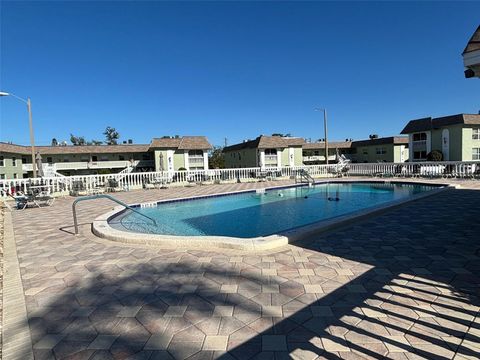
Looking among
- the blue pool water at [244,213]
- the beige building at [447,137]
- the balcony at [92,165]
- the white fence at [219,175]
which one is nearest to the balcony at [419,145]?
the beige building at [447,137]

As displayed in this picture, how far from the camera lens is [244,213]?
31.1ft

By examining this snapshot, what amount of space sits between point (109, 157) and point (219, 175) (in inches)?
1251

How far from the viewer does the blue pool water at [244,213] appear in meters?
7.32

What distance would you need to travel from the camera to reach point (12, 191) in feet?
40.0

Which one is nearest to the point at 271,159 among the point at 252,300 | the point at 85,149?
the point at 85,149

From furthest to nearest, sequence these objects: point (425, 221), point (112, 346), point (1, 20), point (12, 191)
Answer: point (12, 191)
point (1, 20)
point (425, 221)
point (112, 346)

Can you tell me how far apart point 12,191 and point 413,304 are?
15770 millimetres

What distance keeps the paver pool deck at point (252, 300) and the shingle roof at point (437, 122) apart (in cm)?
3162

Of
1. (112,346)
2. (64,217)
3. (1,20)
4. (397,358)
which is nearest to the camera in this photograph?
(397,358)

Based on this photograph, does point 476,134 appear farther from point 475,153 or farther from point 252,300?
point 252,300

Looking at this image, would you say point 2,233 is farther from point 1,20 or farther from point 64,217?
point 1,20

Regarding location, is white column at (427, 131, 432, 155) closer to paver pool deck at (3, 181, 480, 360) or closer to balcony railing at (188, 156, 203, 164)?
balcony railing at (188, 156, 203, 164)

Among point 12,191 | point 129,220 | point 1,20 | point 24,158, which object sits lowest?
point 129,220

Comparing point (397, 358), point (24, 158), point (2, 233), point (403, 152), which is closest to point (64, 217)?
point (2, 233)
